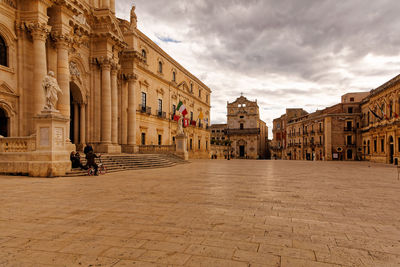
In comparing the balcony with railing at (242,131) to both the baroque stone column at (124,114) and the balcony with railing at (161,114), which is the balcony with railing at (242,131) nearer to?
the balcony with railing at (161,114)

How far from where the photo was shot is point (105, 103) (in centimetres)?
2025

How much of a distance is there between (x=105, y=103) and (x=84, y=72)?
8.76ft

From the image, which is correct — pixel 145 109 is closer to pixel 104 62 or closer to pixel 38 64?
pixel 104 62

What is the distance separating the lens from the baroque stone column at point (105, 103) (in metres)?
20.1

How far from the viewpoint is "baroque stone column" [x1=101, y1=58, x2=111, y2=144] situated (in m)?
20.1

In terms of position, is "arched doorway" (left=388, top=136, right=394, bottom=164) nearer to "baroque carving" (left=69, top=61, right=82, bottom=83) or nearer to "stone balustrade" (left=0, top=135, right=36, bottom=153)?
"baroque carving" (left=69, top=61, right=82, bottom=83)

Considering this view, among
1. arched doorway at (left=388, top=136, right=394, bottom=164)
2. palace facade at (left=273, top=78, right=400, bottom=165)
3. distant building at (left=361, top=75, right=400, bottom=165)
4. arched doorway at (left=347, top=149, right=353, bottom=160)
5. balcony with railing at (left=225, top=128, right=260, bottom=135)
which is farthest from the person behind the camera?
balcony with railing at (left=225, top=128, right=260, bottom=135)

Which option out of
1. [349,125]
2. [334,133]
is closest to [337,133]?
[334,133]

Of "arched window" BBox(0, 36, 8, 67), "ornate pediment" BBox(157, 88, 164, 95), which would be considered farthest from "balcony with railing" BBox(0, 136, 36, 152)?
"ornate pediment" BBox(157, 88, 164, 95)

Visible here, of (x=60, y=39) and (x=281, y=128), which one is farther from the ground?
(x=60, y=39)

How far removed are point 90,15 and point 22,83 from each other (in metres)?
7.81

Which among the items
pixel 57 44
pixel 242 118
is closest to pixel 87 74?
pixel 57 44

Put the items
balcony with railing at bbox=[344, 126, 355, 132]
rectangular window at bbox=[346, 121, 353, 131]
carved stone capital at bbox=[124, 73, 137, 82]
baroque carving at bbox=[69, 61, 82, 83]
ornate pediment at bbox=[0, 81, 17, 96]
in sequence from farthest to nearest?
rectangular window at bbox=[346, 121, 353, 131]
balcony with railing at bbox=[344, 126, 355, 132]
carved stone capital at bbox=[124, 73, 137, 82]
baroque carving at bbox=[69, 61, 82, 83]
ornate pediment at bbox=[0, 81, 17, 96]

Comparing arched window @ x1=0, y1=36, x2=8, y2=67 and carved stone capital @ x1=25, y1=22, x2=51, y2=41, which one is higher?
carved stone capital @ x1=25, y1=22, x2=51, y2=41
